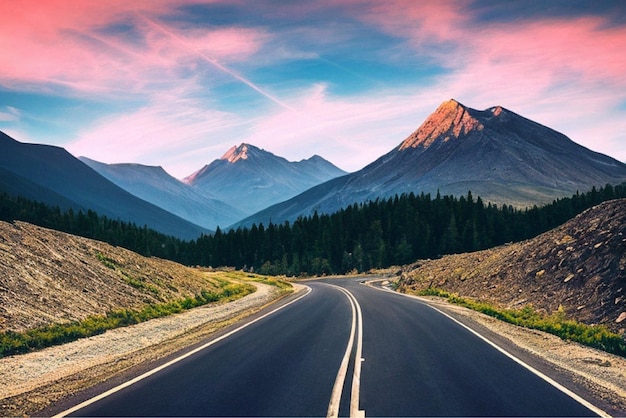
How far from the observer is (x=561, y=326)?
58.5 feet

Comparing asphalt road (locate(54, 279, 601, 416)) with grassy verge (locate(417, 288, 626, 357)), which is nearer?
asphalt road (locate(54, 279, 601, 416))

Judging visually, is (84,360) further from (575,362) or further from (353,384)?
(575,362)

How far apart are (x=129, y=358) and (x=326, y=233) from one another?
98.9 m

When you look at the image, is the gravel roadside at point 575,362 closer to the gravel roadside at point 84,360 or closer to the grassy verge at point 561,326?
the grassy verge at point 561,326

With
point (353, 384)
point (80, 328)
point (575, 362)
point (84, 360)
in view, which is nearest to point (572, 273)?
point (575, 362)

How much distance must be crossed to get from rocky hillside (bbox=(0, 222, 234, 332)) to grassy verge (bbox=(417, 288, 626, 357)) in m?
18.8

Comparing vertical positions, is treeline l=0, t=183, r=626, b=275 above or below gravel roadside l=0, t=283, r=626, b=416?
above

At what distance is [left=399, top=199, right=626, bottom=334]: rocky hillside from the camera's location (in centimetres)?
1861

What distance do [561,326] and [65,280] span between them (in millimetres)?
22096

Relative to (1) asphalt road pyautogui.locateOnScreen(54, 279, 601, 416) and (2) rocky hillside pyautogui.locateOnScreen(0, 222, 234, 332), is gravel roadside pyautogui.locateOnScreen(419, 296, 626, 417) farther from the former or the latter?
Result: (2) rocky hillside pyautogui.locateOnScreen(0, 222, 234, 332)

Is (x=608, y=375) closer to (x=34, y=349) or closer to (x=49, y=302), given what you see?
(x=34, y=349)

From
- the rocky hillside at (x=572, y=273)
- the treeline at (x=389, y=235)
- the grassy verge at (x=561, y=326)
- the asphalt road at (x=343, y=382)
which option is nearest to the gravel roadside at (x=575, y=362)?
the grassy verge at (x=561, y=326)

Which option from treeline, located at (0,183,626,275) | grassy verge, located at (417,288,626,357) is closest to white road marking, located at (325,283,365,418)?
grassy verge, located at (417,288,626,357)

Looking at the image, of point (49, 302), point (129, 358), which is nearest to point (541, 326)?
point (129, 358)
